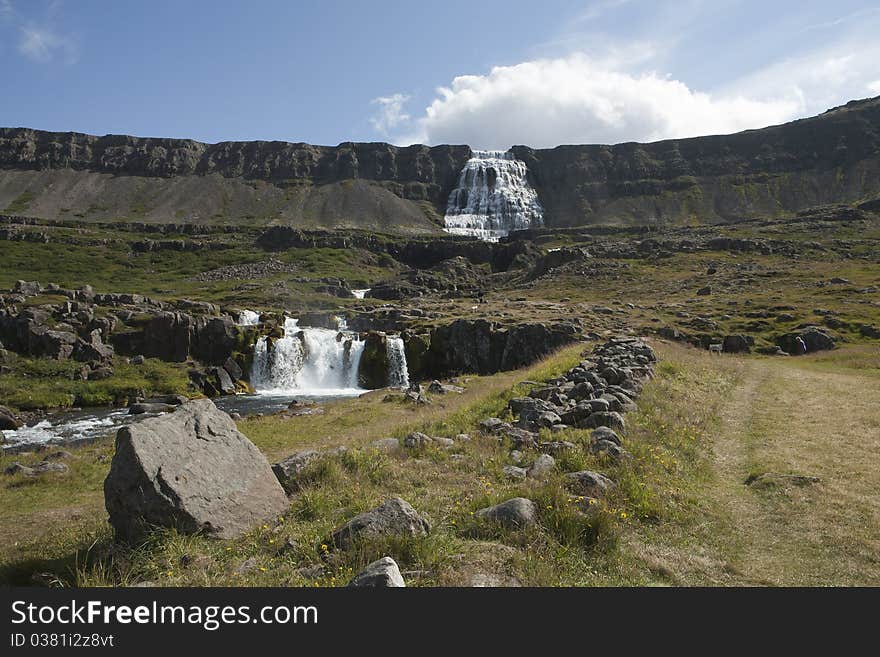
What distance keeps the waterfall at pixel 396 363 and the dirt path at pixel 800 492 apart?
114 feet

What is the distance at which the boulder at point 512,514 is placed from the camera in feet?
25.4

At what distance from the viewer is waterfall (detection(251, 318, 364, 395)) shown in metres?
51.1

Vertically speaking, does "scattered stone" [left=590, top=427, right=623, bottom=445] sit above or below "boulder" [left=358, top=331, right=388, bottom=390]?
above

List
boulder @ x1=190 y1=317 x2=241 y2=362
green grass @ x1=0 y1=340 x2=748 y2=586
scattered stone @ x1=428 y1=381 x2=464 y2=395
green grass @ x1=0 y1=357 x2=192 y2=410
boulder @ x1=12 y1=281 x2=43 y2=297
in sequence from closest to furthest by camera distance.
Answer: green grass @ x1=0 y1=340 x2=748 y2=586 < scattered stone @ x1=428 y1=381 x2=464 y2=395 < green grass @ x1=0 y1=357 x2=192 y2=410 < boulder @ x1=190 y1=317 x2=241 y2=362 < boulder @ x1=12 y1=281 x2=43 y2=297

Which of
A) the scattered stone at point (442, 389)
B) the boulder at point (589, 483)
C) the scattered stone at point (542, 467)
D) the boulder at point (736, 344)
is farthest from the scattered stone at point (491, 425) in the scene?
the boulder at point (736, 344)

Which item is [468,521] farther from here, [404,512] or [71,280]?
[71,280]

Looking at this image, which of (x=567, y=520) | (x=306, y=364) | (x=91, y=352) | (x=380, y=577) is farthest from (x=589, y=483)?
(x=91, y=352)

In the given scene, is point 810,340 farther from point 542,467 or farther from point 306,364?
point 306,364

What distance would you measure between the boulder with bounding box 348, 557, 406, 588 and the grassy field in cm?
51

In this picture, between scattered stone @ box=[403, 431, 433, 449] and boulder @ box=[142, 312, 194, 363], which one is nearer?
scattered stone @ box=[403, 431, 433, 449]

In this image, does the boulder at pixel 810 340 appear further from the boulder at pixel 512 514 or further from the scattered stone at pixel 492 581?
the scattered stone at pixel 492 581

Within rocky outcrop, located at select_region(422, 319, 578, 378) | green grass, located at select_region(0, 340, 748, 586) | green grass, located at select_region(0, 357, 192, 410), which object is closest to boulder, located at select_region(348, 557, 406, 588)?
green grass, located at select_region(0, 340, 748, 586)

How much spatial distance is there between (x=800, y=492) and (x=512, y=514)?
677 centimetres

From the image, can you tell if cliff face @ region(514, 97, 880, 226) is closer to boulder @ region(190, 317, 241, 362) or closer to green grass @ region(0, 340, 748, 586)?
boulder @ region(190, 317, 241, 362)
